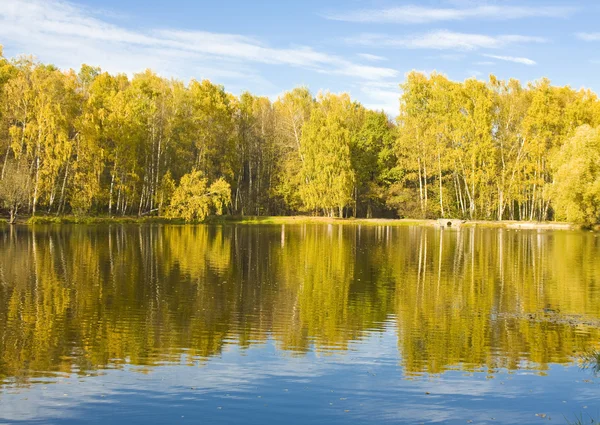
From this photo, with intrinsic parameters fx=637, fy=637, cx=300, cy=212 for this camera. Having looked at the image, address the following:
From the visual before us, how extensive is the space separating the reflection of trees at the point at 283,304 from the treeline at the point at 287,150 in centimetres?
3035

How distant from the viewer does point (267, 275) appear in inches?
1061

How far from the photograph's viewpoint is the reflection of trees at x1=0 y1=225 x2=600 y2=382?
13938mm

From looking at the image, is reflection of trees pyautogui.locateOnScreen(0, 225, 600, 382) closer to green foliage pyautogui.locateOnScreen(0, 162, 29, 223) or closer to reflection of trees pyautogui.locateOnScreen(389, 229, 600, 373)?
reflection of trees pyautogui.locateOnScreen(389, 229, 600, 373)

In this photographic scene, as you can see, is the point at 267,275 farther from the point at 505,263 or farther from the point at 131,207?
the point at 131,207

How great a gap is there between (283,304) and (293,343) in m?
5.12

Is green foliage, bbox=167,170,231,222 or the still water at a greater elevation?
green foliage, bbox=167,170,231,222

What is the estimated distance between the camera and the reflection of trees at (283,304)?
1394 centimetres

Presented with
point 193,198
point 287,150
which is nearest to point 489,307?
point 193,198

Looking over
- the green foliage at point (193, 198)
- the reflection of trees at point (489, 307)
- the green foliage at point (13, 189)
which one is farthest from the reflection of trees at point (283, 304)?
the green foliage at point (193, 198)

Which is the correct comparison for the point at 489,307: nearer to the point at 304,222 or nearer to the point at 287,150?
the point at 304,222

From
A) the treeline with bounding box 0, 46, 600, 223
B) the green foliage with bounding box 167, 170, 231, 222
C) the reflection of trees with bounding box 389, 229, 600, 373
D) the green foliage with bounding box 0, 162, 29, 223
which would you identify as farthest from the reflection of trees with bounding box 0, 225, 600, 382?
the green foliage with bounding box 167, 170, 231, 222

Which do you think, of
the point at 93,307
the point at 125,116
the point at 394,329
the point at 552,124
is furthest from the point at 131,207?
the point at 394,329

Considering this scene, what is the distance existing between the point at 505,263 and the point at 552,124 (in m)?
49.2

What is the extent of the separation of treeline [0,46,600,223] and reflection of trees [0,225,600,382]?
1195 inches
